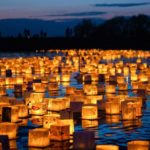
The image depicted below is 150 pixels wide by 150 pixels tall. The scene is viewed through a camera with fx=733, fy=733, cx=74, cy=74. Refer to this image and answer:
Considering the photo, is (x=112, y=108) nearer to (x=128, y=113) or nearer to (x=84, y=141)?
(x=128, y=113)

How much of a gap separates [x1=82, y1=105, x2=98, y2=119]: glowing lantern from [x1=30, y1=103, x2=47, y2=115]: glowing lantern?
2309mm

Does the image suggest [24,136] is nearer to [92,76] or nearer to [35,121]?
[35,121]

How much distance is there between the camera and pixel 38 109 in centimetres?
2956

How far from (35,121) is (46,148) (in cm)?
562

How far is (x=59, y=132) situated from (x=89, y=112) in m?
4.67

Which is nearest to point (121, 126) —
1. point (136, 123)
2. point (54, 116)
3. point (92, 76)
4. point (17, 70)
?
point (136, 123)

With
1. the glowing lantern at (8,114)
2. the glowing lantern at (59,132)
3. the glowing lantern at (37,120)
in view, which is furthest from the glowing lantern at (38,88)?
the glowing lantern at (59,132)

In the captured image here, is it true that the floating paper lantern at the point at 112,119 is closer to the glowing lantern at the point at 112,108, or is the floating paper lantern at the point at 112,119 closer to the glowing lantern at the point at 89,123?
the glowing lantern at the point at 112,108

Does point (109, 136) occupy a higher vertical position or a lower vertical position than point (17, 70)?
lower

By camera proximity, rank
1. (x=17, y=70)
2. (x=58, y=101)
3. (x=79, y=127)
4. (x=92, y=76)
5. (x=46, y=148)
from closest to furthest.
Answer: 1. (x=46, y=148)
2. (x=79, y=127)
3. (x=58, y=101)
4. (x=92, y=76)
5. (x=17, y=70)

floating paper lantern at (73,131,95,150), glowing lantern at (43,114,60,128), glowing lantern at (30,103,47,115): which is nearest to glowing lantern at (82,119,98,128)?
glowing lantern at (43,114,60,128)

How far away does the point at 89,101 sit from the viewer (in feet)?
102

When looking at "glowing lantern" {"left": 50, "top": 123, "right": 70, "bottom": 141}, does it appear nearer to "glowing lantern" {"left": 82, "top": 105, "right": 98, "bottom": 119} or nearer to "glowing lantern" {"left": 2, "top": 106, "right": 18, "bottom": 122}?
"glowing lantern" {"left": 2, "top": 106, "right": 18, "bottom": 122}

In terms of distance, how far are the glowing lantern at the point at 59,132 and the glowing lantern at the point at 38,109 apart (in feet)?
20.2
